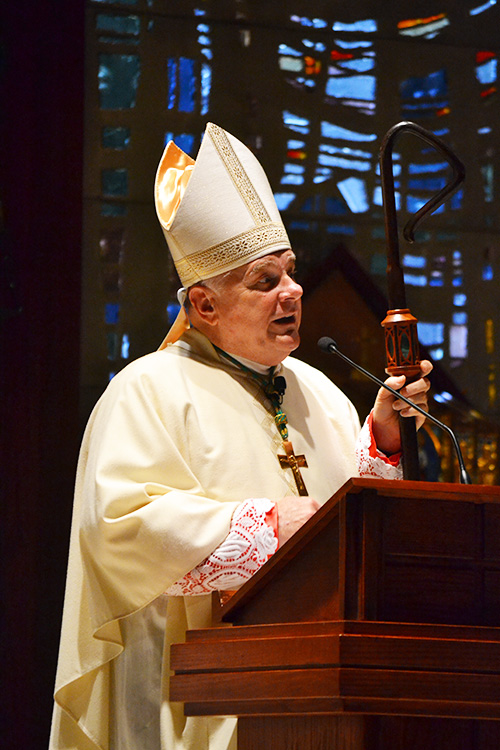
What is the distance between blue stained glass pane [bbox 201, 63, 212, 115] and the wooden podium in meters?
3.29

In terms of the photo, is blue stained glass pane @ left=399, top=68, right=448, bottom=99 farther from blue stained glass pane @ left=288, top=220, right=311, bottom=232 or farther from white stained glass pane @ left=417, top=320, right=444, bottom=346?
white stained glass pane @ left=417, top=320, right=444, bottom=346

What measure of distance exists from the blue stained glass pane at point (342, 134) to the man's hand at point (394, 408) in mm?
2459

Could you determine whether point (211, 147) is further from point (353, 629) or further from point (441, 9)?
point (441, 9)

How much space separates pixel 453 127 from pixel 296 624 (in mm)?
3787

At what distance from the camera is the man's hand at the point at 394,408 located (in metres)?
2.53

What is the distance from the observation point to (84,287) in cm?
459

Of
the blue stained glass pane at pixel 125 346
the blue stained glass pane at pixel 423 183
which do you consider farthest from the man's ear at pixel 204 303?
the blue stained glass pane at pixel 423 183

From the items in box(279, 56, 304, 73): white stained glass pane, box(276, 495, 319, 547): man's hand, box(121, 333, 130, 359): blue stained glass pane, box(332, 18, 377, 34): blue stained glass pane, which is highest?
box(332, 18, 377, 34): blue stained glass pane

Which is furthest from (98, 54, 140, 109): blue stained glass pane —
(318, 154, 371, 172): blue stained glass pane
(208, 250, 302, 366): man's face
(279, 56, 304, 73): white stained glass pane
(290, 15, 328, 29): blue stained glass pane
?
(208, 250, 302, 366): man's face

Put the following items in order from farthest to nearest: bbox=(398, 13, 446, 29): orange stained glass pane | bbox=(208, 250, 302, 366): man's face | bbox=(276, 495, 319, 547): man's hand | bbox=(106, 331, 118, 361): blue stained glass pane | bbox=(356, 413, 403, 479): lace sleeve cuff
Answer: bbox=(398, 13, 446, 29): orange stained glass pane, bbox=(106, 331, 118, 361): blue stained glass pane, bbox=(208, 250, 302, 366): man's face, bbox=(356, 413, 403, 479): lace sleeve cuff, bbox=(276, 495, 319, 547): man's hand

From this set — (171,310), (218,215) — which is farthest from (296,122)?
(218,215)

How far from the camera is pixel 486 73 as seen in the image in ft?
17.0

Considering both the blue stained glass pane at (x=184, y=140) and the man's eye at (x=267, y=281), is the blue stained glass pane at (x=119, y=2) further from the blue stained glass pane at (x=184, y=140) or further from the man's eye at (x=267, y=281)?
the man's eye at (x=267, y=281)

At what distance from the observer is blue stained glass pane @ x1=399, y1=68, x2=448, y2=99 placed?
511 centimetres
